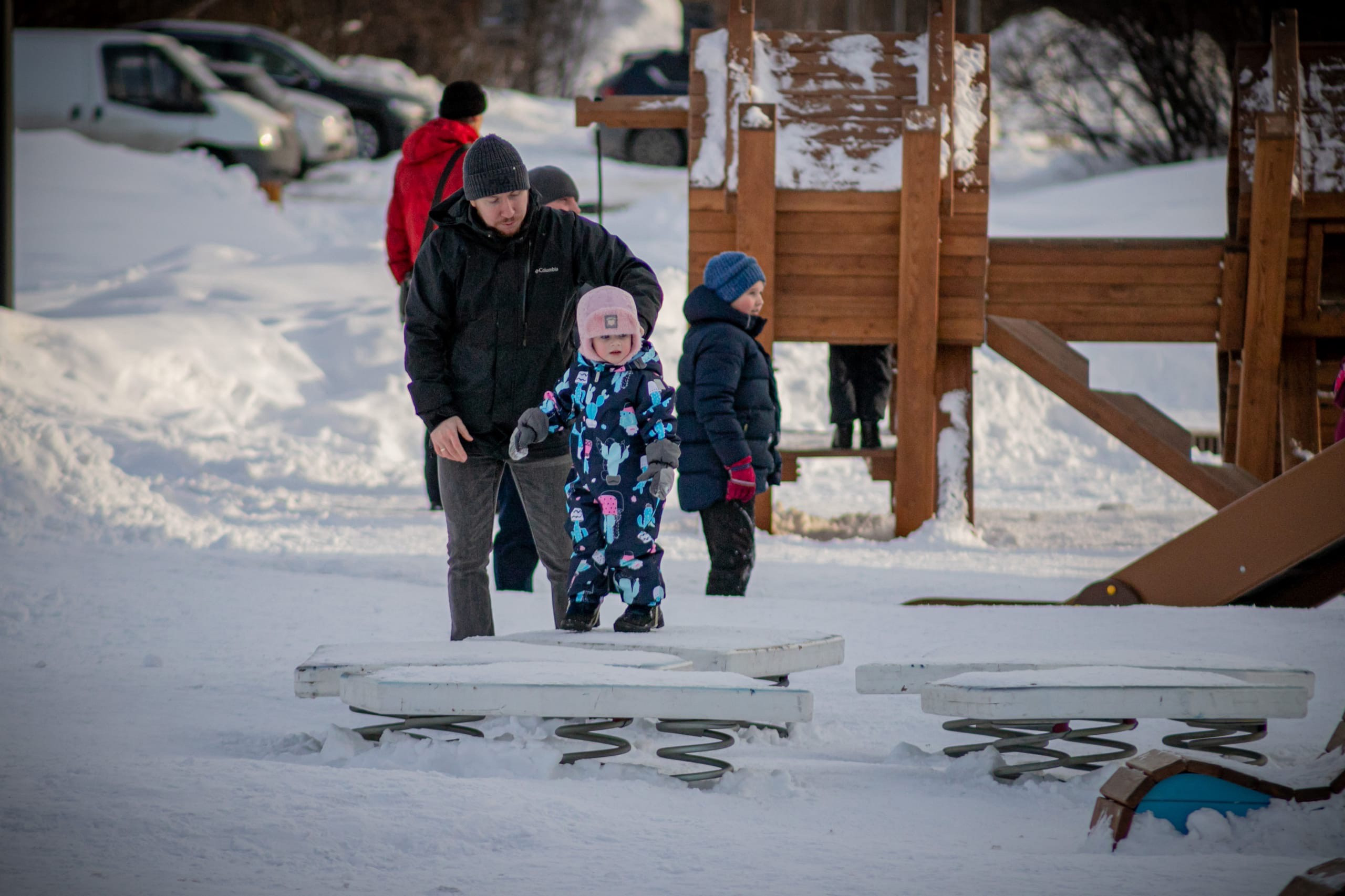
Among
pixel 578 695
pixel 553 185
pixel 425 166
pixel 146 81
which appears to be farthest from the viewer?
pixel 146 81

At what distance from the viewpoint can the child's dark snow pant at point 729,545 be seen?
595 cm

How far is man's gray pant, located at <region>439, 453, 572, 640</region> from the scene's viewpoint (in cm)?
439

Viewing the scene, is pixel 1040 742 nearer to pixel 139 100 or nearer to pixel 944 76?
pixel 944 76

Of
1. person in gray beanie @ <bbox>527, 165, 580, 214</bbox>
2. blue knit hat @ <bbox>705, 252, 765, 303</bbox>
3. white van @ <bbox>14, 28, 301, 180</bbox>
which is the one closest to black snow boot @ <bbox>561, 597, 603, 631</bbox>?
blue knit hat @ <bbox>705, 252, 765, 303</bbox>

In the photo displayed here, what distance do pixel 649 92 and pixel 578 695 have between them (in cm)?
2038

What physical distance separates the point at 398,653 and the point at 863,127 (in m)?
5.62

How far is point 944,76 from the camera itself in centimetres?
840

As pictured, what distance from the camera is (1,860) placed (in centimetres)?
264

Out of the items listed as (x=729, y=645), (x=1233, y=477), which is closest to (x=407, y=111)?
(x=1233, y=477)

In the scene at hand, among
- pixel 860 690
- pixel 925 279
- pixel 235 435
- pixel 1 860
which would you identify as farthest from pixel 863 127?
pixel 1 860

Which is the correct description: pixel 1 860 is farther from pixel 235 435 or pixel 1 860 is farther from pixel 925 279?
pixel 235 435

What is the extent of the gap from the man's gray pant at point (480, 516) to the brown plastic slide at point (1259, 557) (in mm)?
2084

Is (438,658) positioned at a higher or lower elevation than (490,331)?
lower

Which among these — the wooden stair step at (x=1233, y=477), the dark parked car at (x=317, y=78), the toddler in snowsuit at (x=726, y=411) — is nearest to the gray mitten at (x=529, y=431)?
the toddler in snowsuit at (x=726, y=411)
